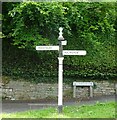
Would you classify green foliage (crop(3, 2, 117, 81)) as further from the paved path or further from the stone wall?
the paved path

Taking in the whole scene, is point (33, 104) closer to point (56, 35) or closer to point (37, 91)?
point (37, 91)

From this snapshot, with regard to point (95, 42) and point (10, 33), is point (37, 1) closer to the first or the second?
point (10, 33)

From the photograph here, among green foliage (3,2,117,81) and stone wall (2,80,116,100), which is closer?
green foliage (3,2,117,81)

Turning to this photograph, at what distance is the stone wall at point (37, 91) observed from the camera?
13.5 m

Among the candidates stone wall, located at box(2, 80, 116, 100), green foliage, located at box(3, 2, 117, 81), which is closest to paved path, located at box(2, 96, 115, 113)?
stone wall, located at box(2, 80, 116, 100)

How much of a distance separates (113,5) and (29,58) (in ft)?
12.5

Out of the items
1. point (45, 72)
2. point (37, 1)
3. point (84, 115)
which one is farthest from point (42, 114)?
point (45, 72)

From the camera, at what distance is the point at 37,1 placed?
38.4ft

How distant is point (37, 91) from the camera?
44.7 ft

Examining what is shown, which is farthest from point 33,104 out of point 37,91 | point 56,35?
point 56,35

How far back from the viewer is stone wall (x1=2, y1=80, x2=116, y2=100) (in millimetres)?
13453

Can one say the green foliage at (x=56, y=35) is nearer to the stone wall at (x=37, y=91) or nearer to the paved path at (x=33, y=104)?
the stone wall at (x=37, y=91)

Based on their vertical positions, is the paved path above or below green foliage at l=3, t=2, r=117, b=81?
below

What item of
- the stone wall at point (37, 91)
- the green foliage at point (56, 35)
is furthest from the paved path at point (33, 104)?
the green foliage at point (56, 35)
